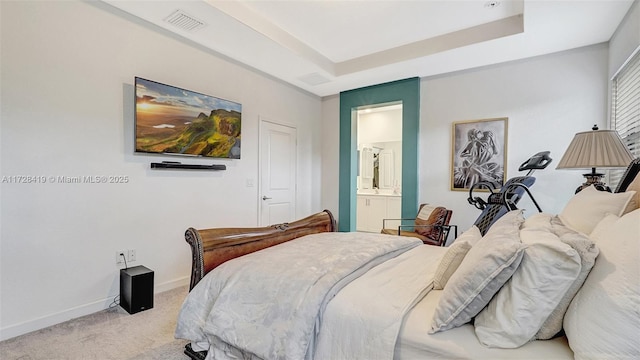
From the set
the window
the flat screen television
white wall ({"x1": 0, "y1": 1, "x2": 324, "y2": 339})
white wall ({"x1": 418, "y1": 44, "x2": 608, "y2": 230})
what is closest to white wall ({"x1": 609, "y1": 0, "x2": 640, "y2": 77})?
the window

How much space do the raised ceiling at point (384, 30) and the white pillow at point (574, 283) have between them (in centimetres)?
250

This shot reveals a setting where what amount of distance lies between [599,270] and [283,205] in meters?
4.02

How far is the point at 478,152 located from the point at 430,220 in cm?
122

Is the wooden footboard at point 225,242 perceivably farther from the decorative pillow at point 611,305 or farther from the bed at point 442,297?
the decorative pillow at point 611,305

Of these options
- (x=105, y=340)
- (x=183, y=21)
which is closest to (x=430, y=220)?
(x=105, y=340)

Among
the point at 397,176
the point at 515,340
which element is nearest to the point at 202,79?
the point at 515,340

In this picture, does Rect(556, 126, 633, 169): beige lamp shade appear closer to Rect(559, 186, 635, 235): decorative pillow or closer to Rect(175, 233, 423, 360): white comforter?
Rect(559, 186, 635, 235): decorative pillow

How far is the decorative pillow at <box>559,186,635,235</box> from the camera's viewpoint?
1.40 metres

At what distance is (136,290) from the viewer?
260cm

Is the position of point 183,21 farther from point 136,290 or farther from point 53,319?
point 53,319

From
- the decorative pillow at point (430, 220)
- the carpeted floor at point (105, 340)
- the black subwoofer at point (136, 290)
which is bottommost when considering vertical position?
the carpeted floor at point (105, 340)

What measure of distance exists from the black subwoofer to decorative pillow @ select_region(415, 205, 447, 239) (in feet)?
9.77

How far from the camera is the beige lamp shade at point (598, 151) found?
2189mm

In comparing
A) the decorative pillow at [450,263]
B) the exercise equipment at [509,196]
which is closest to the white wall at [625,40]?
the exercise equipment at [509,196]
